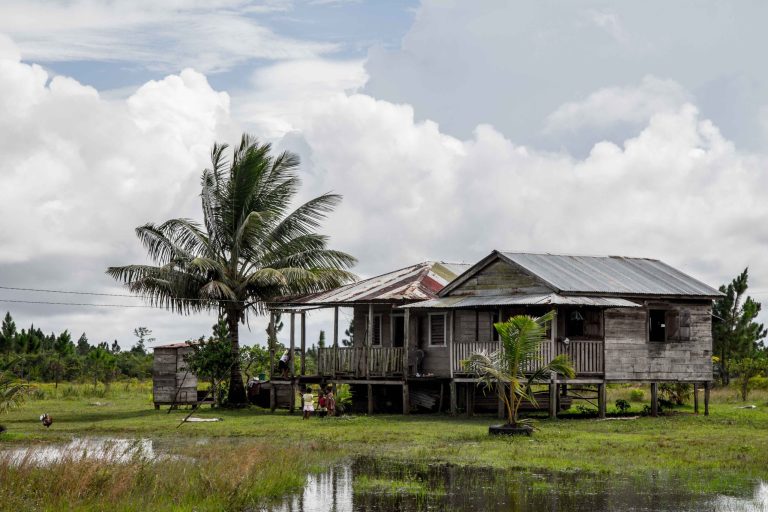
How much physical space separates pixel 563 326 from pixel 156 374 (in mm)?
14034

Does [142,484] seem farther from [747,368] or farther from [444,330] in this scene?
[747,368]

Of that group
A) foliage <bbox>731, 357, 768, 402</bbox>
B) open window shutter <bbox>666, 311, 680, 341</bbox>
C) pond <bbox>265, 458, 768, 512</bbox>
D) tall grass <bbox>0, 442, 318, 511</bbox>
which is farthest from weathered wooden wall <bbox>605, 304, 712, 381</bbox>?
tall grass <bbox>0, 442, 318, 511</bbox>

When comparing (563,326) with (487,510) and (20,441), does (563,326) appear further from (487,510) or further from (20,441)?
(487,510)

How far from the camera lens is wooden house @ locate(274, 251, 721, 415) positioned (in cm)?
3192

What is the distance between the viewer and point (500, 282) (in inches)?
1331

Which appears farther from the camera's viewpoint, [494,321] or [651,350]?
[494,321]

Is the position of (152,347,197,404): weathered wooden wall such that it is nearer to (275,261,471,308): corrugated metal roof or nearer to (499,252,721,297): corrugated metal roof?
(275,261,471,308): corrugated metal roof

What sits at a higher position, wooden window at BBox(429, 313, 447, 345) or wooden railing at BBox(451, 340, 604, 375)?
wooden window at BBox(429, 313, 447, 345)

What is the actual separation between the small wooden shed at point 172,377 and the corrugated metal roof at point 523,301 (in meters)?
8.84

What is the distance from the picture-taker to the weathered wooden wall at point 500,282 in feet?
108

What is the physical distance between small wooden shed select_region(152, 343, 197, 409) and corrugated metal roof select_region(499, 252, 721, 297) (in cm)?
1181

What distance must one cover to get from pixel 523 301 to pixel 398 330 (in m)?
7.74

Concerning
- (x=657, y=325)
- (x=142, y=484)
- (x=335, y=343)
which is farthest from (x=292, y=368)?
(x=142, y=484)

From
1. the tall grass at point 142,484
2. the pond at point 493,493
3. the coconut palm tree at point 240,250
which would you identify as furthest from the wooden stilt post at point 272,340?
the tall grass at point 142,484
